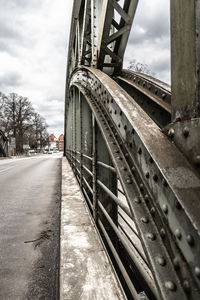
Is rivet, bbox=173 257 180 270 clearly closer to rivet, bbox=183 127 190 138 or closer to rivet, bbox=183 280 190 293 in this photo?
rivet, bbox=183 280 190 293

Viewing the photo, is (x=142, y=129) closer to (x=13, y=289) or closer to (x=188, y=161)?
(x=188, y=161)

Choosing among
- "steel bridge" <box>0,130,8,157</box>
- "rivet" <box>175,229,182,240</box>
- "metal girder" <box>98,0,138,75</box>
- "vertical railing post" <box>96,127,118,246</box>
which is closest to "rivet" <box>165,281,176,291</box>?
"rivet" <box>175,229,182,240</box>

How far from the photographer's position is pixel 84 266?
5.49 ft

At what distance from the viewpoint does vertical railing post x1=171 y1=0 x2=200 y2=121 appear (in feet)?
3.17

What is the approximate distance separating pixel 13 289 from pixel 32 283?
0.15 meters

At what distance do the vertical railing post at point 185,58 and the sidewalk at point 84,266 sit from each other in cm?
122

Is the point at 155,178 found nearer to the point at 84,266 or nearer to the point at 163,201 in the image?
the point at 163,201

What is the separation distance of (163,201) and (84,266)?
3.51 ft

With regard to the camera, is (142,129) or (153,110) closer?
(142,129)

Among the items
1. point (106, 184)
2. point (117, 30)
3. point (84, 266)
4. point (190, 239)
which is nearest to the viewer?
point (190, 239)


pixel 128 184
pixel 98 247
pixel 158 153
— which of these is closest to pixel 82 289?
pixel 98 247

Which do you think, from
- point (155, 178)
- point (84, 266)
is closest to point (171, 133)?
point (155, 178)

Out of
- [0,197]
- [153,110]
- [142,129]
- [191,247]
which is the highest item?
[153,110]

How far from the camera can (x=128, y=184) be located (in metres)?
1.36
